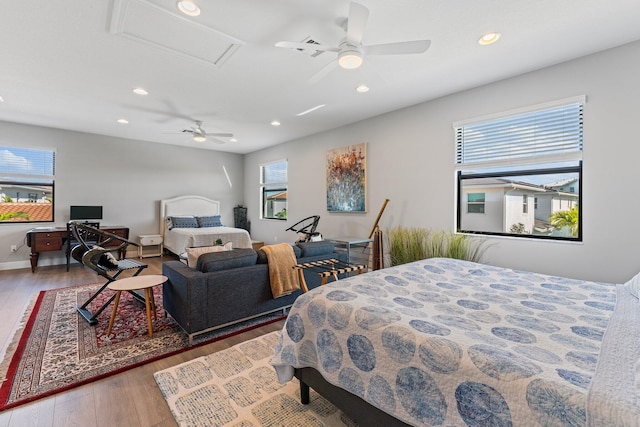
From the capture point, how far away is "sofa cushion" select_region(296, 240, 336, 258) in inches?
129

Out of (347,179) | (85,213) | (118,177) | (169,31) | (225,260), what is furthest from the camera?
(118,177)

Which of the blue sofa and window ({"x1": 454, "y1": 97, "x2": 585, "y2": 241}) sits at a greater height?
window ({"x1": 454, "y1": 97, "x2": 585, "y2": 241})

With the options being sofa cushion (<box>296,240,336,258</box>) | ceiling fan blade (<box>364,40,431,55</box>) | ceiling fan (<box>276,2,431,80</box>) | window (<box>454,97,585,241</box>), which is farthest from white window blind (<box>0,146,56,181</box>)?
window (<box>454,97,585,241</box>)

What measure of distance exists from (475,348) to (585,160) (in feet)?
9.52

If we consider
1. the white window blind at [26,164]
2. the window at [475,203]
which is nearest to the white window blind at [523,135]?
the window at [475,203]

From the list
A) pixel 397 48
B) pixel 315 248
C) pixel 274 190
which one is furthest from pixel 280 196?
pixel 397 48

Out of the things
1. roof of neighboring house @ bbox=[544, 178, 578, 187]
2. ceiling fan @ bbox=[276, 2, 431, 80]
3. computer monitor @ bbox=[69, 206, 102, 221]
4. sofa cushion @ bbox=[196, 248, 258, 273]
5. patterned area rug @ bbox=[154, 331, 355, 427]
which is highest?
ceiling fan @ bbox=[276, 2, 431, 80]

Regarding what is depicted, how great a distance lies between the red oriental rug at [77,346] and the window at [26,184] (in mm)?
3081

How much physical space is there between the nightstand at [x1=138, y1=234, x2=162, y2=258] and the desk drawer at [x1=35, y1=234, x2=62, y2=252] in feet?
4.51

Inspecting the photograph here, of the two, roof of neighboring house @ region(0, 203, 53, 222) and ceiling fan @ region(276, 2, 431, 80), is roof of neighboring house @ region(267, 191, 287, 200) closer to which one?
roof of neighboring house @ region(0, 203, 53, 222)

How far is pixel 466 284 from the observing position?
1.92m

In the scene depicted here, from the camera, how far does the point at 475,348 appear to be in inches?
41.1

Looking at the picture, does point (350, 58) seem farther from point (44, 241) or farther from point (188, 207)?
point (188, 207)

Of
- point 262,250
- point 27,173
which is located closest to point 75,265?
point 27,173
